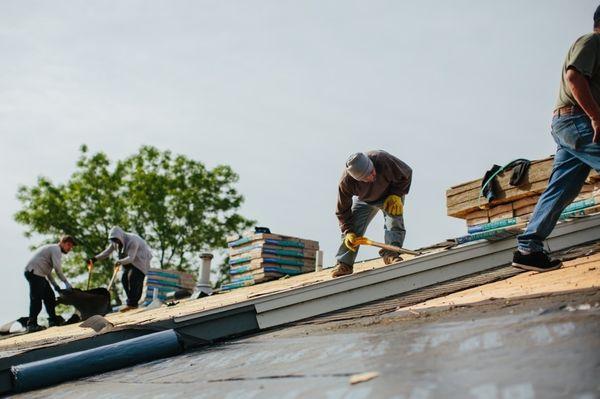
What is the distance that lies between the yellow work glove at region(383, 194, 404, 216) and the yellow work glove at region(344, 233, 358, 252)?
0.41 m

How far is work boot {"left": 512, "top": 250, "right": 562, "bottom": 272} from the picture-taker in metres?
3.18

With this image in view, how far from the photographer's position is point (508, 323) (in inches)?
73.0

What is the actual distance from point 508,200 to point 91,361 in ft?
14.4

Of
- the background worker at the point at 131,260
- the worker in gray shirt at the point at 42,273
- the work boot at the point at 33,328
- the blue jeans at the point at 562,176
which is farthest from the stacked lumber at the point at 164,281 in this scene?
the blue jeans at the point at 562,176

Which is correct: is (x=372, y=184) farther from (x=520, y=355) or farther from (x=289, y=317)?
(x=520, y=355)

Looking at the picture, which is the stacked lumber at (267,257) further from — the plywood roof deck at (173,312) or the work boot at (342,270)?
the work boot at (342,270)

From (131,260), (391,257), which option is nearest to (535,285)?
(391,257)

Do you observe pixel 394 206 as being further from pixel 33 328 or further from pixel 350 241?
pixel 33 328

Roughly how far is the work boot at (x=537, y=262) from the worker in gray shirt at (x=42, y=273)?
790cm

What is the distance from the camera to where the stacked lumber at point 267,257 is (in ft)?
29.6

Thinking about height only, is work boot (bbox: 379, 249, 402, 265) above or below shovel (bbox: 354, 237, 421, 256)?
below

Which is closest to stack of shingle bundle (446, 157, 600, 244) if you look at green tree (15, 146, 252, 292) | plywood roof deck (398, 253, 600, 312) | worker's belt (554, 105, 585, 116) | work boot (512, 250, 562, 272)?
work boot (512, 250, 562, 272)

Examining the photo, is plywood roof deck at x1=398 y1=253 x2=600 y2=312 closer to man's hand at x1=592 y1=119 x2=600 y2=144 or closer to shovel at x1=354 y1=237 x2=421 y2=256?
man's hand at x1=592 y1=119 x2=600 y2=144

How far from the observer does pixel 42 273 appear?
30.8ft
